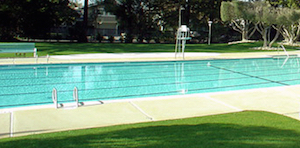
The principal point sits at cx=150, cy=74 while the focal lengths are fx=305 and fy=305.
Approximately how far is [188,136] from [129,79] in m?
7.42

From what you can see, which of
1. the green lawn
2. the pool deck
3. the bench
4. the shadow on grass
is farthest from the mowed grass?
the green lawn

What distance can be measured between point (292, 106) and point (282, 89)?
1978 mm

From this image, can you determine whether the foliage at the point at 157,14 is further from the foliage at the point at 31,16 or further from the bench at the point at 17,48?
the bench at the point at 17,48

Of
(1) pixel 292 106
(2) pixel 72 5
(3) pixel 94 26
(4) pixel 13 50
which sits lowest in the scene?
(1) pixel 292 106

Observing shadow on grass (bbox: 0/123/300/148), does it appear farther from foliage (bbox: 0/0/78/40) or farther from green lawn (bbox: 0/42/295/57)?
foliage (bbox: 0/0/78/40)

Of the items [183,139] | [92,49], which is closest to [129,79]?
[183,139]

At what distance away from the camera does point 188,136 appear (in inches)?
152

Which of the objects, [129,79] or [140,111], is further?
[129,79]

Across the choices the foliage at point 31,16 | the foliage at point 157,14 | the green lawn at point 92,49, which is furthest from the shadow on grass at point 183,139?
the foliage at point 157,14

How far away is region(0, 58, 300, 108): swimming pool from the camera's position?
28.7 ft

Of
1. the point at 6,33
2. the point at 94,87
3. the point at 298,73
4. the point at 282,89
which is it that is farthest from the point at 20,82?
the point at 6,33

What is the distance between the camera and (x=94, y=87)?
32.3 feet

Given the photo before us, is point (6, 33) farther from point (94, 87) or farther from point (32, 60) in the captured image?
point (94, 87)

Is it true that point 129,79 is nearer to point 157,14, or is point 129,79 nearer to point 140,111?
point 140,111
